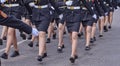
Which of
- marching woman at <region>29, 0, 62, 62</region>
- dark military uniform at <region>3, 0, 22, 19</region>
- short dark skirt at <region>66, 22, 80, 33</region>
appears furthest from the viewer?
dark military uniform at <region>3, 0, 22, 19</region>

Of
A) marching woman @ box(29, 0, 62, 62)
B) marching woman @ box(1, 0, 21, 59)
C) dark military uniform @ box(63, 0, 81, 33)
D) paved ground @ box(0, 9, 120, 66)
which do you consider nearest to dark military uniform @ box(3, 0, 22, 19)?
marching woman @ box(1, 0, 21, 59)

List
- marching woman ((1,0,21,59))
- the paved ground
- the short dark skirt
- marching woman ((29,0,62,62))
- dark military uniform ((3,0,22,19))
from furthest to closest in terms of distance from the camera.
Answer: dark military uniform ((3,0,22,19)) < marching woman ((1,0,21,59)) < marching woman ((29,0,62,62)) < the short dark skirt < the paved ground

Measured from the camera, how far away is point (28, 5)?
11.3m

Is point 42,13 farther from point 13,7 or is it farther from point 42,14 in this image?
point 13,7

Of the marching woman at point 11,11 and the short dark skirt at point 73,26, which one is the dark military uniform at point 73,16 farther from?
the marching woman at point 11,11

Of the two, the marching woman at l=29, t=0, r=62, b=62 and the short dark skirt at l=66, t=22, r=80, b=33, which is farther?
the marching woman at l=29, t=0, r=62, b=62

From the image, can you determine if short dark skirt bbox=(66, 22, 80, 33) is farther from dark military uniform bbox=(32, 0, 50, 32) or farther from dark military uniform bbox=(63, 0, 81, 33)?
dark military uniform bbox=(32, 0, 50, 32)

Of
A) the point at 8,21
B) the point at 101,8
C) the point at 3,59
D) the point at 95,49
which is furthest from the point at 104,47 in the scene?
the point at 8,21

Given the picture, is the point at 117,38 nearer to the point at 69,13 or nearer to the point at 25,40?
the point at 25,40

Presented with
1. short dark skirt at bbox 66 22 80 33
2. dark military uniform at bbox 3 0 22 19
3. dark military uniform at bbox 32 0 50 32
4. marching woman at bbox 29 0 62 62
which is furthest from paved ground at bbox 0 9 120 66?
dark military uniform at bbox 3 0 22 19

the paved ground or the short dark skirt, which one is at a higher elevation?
the short dark skirt

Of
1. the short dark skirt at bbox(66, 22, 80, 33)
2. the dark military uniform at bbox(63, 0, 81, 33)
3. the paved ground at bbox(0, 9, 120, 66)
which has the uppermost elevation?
the dark military uniform at bbox(63, 0, 81, 33)

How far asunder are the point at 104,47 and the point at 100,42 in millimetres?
1185

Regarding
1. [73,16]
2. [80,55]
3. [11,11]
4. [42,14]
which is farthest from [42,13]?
[80,55]
